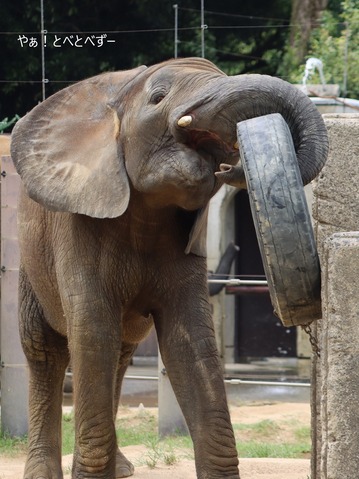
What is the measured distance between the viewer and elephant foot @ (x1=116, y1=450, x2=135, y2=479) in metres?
6.89

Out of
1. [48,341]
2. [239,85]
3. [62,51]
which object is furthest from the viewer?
[62,51]

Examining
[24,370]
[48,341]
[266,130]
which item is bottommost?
[24,370]

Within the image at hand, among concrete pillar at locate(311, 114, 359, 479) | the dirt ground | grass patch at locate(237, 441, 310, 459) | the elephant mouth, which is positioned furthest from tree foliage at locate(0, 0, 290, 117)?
concrete pillar at locate(311, 114, 359, 479)

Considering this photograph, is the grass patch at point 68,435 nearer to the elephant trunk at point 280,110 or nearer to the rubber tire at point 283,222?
the elephant trunk at point 280,110

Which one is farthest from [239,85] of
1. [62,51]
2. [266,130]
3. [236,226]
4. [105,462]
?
[236,226]

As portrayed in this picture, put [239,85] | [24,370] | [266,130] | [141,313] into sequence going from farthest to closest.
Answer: [24,370] → [141,313] → [239,85] → [266,130]

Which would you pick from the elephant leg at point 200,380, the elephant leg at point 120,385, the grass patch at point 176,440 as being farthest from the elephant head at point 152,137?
the grass patch at point 176,440

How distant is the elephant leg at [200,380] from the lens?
17.8ft

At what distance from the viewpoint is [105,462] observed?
5504mm

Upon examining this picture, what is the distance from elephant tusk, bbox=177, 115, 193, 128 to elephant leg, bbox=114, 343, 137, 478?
1.99 m

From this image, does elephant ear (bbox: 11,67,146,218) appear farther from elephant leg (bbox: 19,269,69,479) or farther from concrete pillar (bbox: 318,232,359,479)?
concrete pillar (bbox: 318,232,359,479)

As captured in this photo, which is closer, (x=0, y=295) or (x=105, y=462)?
(x=105, y=462)

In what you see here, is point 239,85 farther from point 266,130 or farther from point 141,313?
point 141,313

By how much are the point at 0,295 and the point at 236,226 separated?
7766 millimetres
